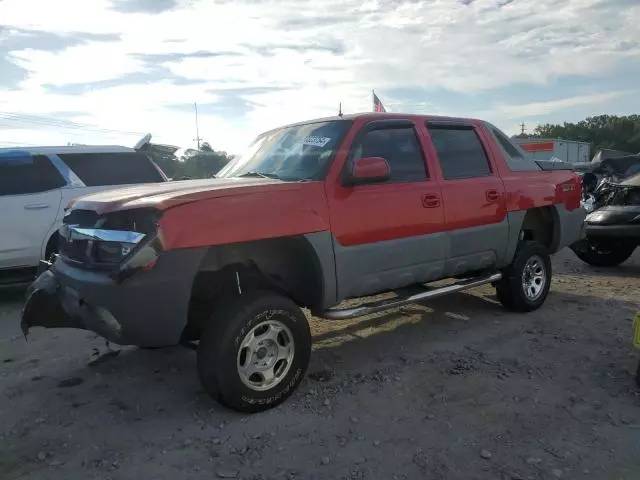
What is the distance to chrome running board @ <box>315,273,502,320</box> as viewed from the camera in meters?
4.09

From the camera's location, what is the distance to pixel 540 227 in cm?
621

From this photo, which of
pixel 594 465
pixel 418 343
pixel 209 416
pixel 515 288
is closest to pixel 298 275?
pixel 209 416

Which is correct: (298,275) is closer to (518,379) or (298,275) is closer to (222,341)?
(222,341)

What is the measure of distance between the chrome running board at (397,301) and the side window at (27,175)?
14.9ft

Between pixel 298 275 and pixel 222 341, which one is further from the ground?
pixel 298 275

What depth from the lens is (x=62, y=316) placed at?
3.85m

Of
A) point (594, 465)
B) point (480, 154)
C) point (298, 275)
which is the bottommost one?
point (594, 465)

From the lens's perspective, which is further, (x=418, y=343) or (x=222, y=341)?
(x=418, y=343)

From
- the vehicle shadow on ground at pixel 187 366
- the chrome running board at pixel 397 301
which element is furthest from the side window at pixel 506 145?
the vehicle shadow on ground at pixel 187 366

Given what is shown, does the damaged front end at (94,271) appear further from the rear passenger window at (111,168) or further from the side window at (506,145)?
the side window at (506,145)

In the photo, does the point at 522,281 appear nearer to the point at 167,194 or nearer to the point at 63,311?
the point at 167,194

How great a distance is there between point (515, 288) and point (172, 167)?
6745 mm

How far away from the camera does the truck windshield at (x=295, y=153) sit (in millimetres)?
4234

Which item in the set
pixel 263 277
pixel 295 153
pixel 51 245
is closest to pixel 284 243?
pixel 263 277
